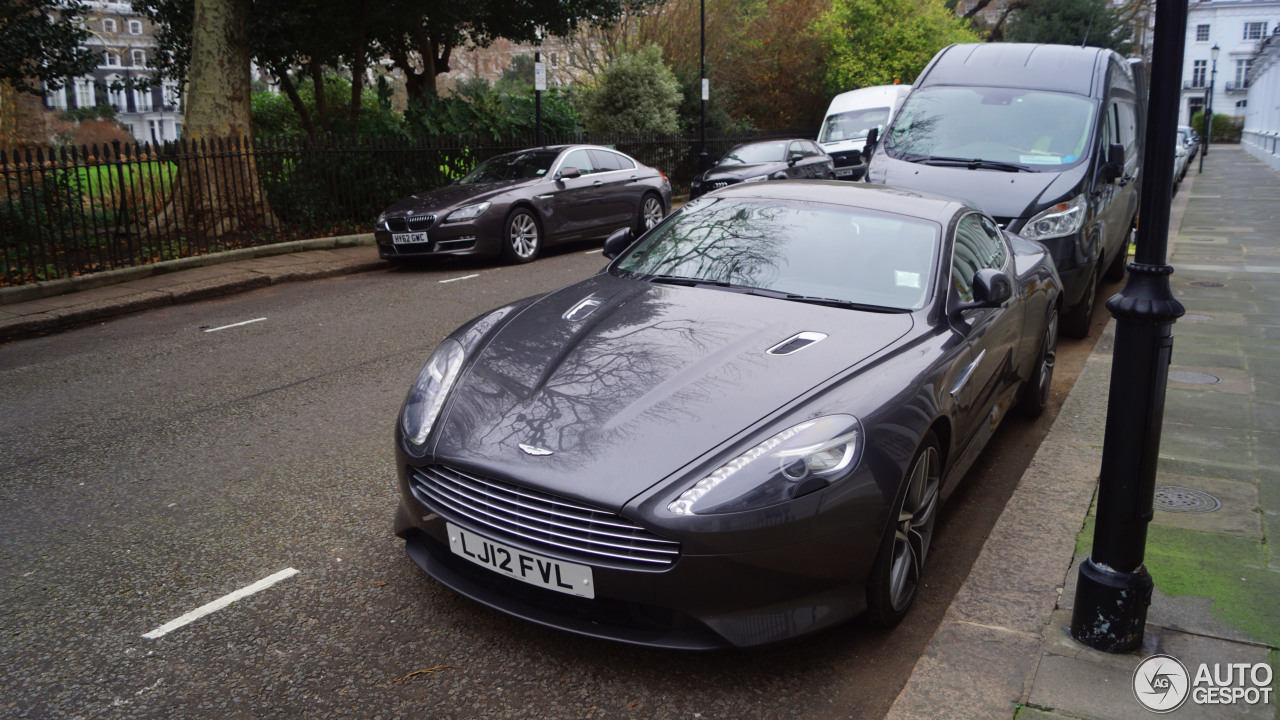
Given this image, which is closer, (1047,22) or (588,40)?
(588,40)

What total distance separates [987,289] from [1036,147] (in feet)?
17.1

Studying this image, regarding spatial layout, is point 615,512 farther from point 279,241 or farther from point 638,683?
point 279,241

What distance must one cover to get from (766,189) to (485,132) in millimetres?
13766

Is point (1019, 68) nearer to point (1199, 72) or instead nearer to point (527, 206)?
point (527, 206)

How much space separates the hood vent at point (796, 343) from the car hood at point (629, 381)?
0.12 feet

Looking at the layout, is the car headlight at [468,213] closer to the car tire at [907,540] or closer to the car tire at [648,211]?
the car tire at [648,211]

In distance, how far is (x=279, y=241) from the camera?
1355 cm

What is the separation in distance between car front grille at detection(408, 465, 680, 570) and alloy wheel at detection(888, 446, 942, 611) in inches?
35.4

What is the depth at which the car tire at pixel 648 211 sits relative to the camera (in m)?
14.8

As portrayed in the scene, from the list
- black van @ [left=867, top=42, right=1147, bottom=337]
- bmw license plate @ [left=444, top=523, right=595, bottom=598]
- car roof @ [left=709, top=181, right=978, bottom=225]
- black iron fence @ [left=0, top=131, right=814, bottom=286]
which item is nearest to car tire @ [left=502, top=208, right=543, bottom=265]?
black iron fence @ [left=0, top=131, right=814, bottom=286]

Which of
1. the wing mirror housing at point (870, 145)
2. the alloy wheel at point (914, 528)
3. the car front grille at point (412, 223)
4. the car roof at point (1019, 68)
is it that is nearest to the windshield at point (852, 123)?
the car roof at point (1019, 68)

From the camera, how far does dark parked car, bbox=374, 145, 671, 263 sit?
11867mm

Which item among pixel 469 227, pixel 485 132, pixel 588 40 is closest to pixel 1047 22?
pixel 588 40

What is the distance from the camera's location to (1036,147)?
847 cm
